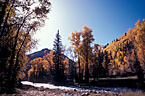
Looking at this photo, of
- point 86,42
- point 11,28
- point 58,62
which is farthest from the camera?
point 58,62

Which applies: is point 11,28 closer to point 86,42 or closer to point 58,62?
point 86,42

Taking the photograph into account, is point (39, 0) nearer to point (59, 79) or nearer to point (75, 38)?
point (75, 38)

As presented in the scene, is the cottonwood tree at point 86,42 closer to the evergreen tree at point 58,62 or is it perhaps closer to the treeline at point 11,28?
the evergreen tree at point 58,62

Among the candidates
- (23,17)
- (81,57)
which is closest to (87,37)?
(81,57)

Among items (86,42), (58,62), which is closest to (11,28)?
(86,42)

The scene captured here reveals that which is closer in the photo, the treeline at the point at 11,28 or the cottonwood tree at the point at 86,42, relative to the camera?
the treeline at the point at 11,28

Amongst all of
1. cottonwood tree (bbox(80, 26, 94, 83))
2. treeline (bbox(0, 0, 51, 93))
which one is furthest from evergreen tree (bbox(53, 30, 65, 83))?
treeline (bbox(0, 0, 51, 93))

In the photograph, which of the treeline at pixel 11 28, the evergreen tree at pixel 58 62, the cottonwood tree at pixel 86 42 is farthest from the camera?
the evergreen tree at pixel 58 62

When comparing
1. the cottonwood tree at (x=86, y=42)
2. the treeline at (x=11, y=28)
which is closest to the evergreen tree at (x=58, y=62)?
the cottonwood tree at (x=86, y=42)

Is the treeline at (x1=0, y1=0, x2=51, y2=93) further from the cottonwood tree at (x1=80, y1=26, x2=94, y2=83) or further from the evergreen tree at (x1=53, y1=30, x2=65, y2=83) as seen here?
the evergreen tree at (x1=53, y1=30, x2=65, y2=83)

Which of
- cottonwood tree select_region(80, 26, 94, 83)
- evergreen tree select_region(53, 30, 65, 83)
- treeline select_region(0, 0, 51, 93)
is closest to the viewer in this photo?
treeline select_region(0, 0, 51, 93)

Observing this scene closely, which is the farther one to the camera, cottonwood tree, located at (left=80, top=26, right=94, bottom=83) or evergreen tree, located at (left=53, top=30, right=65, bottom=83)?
evergreen tree, located at (left=53, top=30, right=65, bottom=83)

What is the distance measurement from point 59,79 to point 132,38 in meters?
23.1

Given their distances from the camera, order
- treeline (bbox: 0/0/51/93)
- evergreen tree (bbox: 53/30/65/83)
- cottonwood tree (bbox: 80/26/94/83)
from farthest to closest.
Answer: evergreen tree (bbox: 53/30/65/83), cottonwood tree (bbox: 80/26/94/83), treeline (bbox: 0/0/51/93)
